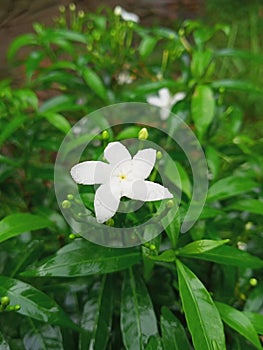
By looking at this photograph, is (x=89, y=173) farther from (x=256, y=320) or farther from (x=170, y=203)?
(x=256, y=320)

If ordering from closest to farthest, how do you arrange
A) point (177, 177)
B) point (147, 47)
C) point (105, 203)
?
point (105, 203)
point (177, 177)
point (147, 47)

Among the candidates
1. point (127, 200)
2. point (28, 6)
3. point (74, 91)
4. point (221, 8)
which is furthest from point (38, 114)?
point (221, 8)

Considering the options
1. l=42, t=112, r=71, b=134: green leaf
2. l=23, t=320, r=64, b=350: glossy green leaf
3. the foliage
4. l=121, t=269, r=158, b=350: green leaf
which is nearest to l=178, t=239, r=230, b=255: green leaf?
the foliage

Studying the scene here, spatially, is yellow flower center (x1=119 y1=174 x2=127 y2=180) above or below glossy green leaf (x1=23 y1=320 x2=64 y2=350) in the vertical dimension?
above

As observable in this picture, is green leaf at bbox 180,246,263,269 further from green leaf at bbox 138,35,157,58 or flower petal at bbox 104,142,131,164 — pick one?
green leaf at bbox 138,35,157,58

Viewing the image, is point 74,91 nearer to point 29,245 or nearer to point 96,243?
point 29,245

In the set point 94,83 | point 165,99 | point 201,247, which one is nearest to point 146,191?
point 201,247
